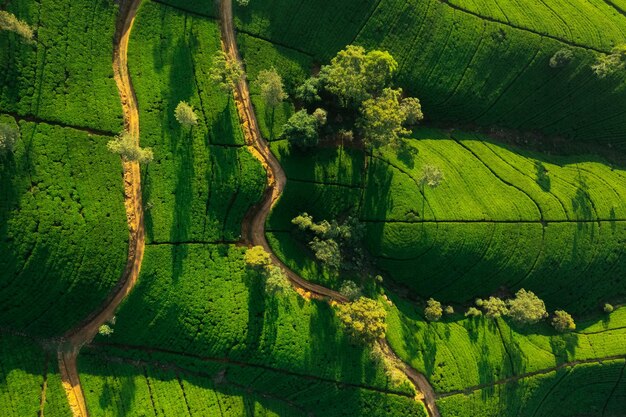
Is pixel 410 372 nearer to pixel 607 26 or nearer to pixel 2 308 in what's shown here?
pixel 2 308

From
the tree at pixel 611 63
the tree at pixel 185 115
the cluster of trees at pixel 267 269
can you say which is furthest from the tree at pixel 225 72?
the tree at pixel 611 63

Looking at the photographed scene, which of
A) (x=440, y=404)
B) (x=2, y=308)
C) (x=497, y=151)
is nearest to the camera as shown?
(x=2, y=308)

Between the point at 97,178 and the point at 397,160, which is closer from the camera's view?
the point at 97,178

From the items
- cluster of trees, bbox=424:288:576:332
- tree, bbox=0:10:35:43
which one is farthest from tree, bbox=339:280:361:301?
tree, bbox=0:10:35:43

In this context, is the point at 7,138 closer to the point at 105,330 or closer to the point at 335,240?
the point at 105,330

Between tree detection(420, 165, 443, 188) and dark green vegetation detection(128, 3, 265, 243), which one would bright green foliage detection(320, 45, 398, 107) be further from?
dark green vegetation detection(128, 3, 265, 243)

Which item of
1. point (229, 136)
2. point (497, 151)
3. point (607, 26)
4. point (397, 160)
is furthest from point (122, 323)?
Result: point (607, 26)

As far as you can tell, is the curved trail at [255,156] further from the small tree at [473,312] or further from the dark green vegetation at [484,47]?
the small tree at [473,312]
